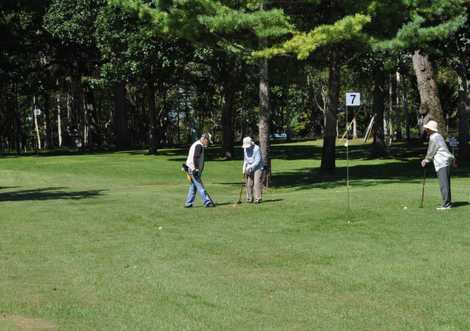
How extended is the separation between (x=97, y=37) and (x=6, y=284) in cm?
3536

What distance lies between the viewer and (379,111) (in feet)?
153

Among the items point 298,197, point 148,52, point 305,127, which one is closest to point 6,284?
point 298,197

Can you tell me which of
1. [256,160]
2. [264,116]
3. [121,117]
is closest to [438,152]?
[256,160]

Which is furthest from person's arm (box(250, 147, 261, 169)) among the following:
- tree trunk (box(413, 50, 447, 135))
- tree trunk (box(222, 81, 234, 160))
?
tree trunk (box(222, 81, 234, 160))

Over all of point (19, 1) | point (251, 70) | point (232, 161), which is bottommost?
point (232, 161)

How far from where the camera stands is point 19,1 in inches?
2009

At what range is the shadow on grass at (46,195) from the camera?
2386 centimetres

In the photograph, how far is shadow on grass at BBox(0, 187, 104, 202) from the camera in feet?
78.3

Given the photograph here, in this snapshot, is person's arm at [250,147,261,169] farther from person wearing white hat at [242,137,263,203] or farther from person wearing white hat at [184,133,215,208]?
person wearing white hat at [184,133,215,208]

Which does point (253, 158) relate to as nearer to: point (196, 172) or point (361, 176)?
point (196, 172)

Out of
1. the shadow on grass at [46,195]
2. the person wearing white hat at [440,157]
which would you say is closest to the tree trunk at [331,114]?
the shadow on grass at [46,195]

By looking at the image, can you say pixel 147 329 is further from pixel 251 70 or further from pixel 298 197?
pixel 251 70

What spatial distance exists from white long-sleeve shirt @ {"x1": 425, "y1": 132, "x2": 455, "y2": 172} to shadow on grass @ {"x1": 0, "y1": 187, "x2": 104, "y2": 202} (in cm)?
1071

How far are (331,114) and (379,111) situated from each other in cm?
1487
